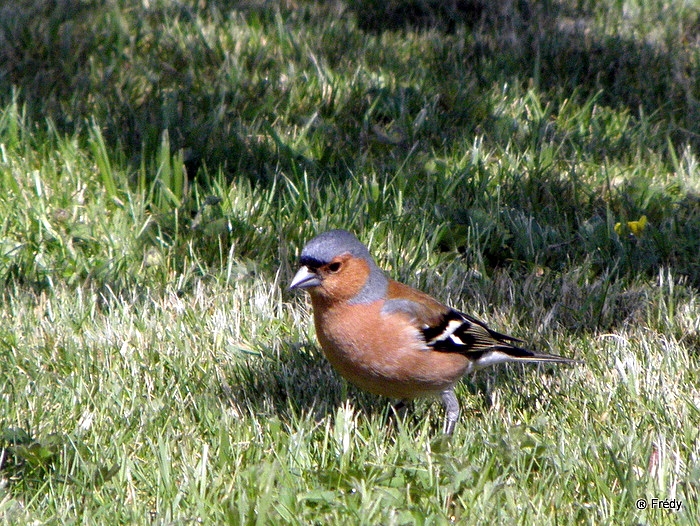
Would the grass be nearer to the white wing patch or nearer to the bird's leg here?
the bird's leg

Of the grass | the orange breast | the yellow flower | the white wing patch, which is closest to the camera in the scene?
the grass

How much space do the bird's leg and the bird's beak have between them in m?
0.73

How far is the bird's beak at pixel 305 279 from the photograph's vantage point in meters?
3.65

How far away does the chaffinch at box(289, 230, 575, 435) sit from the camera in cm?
366

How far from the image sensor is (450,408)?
379 centimetres

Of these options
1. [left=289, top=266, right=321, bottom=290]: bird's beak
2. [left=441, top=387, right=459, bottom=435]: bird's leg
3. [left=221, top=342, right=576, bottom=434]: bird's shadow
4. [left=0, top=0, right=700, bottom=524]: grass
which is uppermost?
[left=289, top=266, right=321, bottom=290]: bird's beak

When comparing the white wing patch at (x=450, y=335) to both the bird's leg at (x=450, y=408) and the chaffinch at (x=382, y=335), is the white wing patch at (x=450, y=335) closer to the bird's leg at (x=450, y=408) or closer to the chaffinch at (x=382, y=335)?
the chaffinch at (x=382, y=335)

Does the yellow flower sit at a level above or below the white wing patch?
below

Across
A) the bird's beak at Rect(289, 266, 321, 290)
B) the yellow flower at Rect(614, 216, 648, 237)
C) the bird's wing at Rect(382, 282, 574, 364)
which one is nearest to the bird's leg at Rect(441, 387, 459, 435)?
the bird's wing at Rect(382, 282, 574, 364)

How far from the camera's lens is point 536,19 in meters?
7.55

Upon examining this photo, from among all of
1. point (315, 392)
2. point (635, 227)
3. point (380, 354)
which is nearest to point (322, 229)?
point (315, 392)

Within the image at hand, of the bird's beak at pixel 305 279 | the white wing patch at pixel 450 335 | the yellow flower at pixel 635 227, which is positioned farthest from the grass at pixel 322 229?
the bird's beak at pixel 305 279

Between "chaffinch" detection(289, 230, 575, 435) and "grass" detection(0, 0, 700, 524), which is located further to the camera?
"chaffinch" detection(289, 230, 575, 435)

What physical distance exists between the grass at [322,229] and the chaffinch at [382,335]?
0.17 meters
